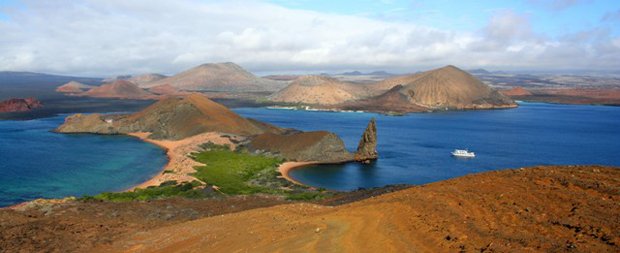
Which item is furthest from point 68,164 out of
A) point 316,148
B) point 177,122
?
point 316,148

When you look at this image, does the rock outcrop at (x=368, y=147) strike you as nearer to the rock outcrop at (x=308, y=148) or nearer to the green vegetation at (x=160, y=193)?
the rock outcrop at (x=308, y=148)

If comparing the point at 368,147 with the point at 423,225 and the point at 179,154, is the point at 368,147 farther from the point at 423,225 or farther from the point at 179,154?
the point at 423,225

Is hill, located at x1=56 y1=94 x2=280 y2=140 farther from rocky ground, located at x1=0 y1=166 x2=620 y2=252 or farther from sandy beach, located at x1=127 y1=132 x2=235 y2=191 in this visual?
rocky ground, located at x1=0 y1=166 x2=620 y2=252

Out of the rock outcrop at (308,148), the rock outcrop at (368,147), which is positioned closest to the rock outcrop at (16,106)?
the rock outcrop at (308,148)

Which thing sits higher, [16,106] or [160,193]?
[16,106]

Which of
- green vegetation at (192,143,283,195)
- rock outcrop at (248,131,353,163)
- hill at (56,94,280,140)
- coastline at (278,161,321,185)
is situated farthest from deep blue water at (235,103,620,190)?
hill at (56,94,280,140)

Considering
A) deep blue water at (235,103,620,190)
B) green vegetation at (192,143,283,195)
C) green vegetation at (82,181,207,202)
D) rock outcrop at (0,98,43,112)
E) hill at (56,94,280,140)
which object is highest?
rock outcrop at (0,98,43,112)

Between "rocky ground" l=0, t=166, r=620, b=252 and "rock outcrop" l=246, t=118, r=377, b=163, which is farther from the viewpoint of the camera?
"rock outcrop" l=246, t=118, r=377, b=163
